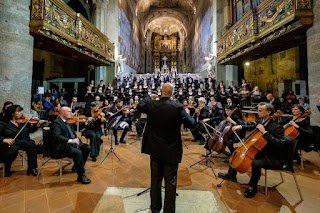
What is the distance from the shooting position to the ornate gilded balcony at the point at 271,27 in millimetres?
5682

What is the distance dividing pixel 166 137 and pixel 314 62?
5936 mm

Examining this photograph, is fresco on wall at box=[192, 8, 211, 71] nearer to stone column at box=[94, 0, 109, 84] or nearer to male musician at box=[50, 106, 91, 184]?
stone column at box=[94, 0, 109, 84]

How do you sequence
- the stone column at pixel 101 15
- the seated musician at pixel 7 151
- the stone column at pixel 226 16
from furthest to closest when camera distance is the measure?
the stone column at pixel 101 15, the stone column at pixel 226 16, the seated musician at pixel 7 151

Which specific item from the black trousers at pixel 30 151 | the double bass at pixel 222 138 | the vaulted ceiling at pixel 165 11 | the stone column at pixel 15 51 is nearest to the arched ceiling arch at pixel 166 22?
the vaulted ceiling at pixel 165 11

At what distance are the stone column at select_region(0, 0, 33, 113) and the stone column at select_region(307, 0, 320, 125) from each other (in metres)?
8.79

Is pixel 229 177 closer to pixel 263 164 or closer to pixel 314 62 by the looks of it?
pixel 263 164

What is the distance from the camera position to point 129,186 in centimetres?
317

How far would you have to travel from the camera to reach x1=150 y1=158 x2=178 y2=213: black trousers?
2.11 meters

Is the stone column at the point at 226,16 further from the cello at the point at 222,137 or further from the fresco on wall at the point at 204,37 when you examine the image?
the cello at the point at 222,137

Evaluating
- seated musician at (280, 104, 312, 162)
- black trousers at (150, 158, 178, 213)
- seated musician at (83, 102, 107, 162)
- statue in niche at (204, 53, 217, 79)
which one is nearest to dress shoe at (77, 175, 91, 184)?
seated musician at (83, 102, 107, 162)

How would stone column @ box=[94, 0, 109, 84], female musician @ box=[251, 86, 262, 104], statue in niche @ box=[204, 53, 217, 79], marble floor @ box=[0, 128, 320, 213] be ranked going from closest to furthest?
marble floor @ box=[0, 128, 320, 213] < female musician @ box=[251, 86, 262, 104] < stone column @ box=[94, 0, 109, 84] < statue in niche @ box=[204, 53, 217, 79]

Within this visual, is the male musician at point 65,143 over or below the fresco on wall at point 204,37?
below

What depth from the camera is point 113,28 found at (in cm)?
1362

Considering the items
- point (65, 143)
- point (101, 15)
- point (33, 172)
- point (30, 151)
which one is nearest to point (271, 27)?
point (65, 143)
